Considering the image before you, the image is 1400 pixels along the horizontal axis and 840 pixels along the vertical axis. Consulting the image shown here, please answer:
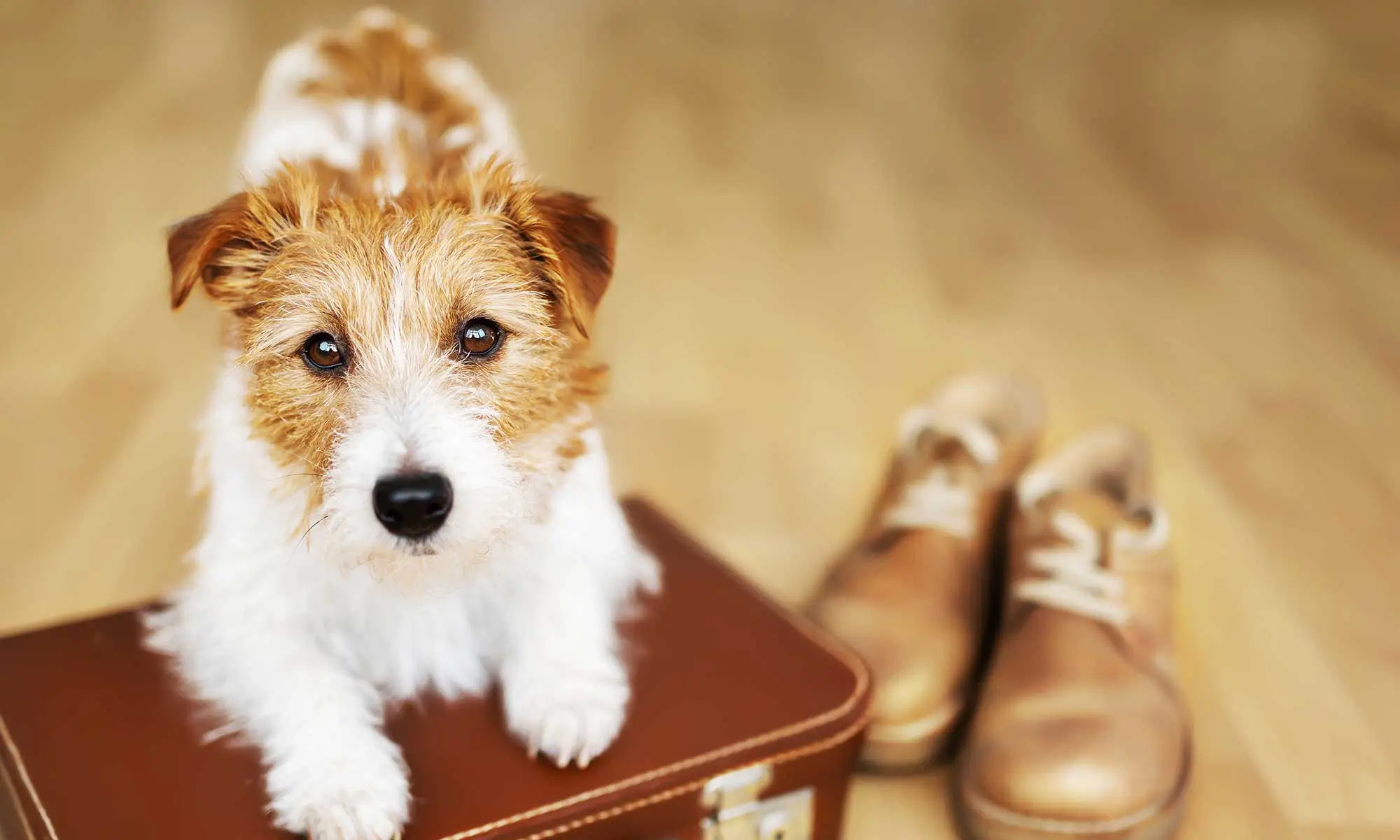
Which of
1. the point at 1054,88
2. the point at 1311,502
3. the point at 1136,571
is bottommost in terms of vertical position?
the point at 1311,502

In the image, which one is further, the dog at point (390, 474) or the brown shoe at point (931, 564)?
the brown shoe at point (931, 564)

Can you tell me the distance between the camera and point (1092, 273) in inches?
148

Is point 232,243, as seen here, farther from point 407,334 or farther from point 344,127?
point 344,127

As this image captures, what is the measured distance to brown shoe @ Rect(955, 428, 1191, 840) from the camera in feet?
5.42

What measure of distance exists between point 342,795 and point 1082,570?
113cm

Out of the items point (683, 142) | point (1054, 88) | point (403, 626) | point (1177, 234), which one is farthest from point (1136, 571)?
point (1054, 88)

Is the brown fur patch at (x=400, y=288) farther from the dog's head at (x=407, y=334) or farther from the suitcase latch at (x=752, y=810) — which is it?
the suitcase latch at (x=752, y=810)

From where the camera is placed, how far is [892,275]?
3.69 m

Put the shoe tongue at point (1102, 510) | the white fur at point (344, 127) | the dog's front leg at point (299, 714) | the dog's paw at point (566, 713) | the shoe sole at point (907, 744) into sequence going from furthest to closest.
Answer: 1. the shoe tongue at point (1102, 510)
2. the shoe sole at point (907, 744)
3. the white fur at point (344, 127)
4. the dog's paw at point (566, 713)
5. the dog's front leg at point (299, 714)

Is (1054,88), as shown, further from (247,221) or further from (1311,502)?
(247,221)

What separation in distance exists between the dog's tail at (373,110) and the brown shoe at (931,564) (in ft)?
2.70

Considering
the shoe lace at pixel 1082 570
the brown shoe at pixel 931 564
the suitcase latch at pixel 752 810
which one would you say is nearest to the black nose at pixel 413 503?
the suitcase latch at pixel 752 810

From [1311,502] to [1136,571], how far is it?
89 cm

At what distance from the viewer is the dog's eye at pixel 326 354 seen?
1.30m
